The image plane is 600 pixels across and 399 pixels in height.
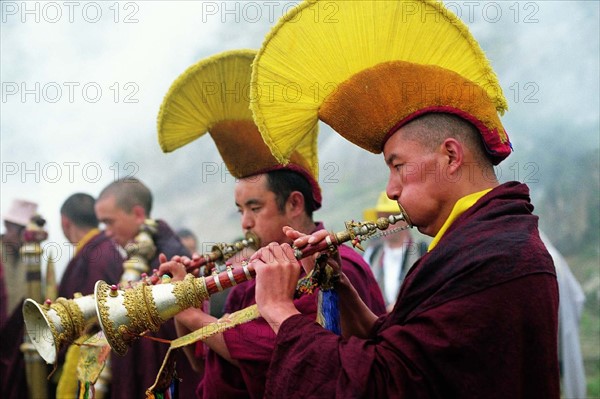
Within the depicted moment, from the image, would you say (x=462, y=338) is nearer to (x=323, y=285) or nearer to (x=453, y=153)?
(x=453, y=153)

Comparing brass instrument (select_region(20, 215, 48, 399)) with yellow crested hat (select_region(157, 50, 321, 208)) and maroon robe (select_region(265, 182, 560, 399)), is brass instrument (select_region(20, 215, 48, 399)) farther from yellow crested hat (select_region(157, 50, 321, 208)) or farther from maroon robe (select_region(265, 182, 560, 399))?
maroon robe (select_region(265, 182, 560, 399))

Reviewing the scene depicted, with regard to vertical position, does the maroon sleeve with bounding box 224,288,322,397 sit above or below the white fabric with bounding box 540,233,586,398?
above

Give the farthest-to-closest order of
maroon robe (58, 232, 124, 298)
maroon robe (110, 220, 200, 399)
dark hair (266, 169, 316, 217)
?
maroon robe (58, 232, 124, 298), maroon robe (110, 220, 200, 399), dark hair (266, 169, 316, 217)

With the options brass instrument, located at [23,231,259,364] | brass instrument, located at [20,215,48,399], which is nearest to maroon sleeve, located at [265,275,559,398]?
brass instrument, located at [23,231,259,364]

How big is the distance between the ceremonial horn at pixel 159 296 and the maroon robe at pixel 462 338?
1.68 feet

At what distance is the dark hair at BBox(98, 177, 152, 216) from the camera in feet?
19.6

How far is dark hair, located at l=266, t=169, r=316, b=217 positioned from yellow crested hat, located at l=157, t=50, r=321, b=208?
0.03 metres

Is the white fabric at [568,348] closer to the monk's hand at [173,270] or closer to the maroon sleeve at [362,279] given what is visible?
the maroon sleeve at [362,279]

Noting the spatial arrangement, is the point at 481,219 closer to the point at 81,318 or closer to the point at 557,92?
the point at 81,318

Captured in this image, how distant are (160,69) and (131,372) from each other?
7.52 meters

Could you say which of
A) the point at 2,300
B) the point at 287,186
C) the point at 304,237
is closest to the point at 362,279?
the point at 287,186

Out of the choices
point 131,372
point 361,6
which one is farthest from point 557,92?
point 361,6

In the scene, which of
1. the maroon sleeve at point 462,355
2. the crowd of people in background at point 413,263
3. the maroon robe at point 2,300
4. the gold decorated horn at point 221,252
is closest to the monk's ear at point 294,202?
the crowd of people in background at point 413,263

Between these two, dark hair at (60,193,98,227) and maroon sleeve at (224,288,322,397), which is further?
dark hair at (60,193,98,227)
